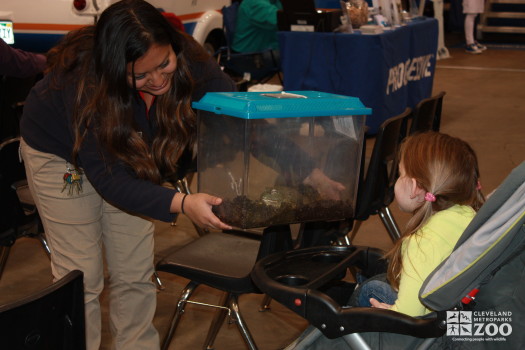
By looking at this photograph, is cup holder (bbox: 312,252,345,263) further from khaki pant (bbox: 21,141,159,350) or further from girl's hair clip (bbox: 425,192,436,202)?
khaki pant (bbox: 21,141,159,350)

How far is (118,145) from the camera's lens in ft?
6.75

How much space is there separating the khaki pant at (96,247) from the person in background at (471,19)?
10176 mm

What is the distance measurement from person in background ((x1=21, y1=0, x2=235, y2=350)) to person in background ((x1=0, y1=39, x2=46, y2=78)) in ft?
4.69

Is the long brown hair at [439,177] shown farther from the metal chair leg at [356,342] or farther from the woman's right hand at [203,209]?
the woman's right hand at [203,209]

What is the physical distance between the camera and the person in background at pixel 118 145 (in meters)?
2.00

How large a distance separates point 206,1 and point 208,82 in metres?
5.56

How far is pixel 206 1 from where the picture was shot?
7633 millimetres

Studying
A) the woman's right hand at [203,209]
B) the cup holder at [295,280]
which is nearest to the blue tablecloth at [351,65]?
the woman's right hand at [203,209]

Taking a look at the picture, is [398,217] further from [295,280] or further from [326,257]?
[295,280]

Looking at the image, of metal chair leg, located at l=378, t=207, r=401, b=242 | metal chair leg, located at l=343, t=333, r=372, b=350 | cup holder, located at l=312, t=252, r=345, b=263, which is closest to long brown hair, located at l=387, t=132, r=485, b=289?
cup holder, located at l=312, t=252, r=345, b=263

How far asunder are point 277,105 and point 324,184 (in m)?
0.33

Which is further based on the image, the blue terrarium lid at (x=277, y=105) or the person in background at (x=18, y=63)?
the person in background at (x=18, y=63)

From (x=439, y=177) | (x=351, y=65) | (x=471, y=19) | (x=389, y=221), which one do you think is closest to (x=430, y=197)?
(x=439, y=177)

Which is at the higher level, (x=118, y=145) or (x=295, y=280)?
(x=118, y=145)
